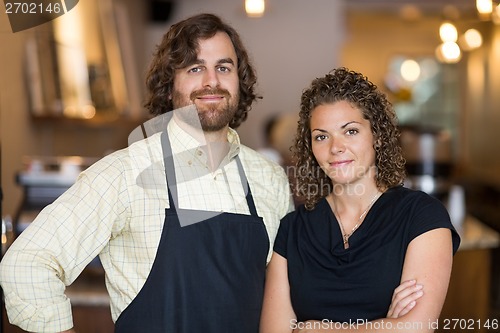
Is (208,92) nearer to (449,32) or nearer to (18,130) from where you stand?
(18,130)

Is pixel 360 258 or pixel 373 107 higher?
pixel 373 107

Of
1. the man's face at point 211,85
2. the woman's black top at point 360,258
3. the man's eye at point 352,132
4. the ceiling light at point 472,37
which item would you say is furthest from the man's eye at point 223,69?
the ceiling light at point 472,37

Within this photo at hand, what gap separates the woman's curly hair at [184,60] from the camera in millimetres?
1975

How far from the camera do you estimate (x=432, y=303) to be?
5.72ft

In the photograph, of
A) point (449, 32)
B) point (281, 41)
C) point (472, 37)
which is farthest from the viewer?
point (472, 37)

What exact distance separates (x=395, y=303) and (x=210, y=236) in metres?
0.50

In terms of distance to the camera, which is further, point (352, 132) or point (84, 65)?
point (84, 65)

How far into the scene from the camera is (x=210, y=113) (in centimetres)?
193

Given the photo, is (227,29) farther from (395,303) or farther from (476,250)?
(476,250)

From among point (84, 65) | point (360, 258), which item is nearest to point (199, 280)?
point (360, 258)

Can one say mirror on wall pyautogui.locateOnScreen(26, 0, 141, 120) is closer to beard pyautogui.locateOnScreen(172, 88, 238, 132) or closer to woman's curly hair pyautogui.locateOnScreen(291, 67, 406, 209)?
beard pyautogui.locateOnScreen(172, 88, 238, 132)

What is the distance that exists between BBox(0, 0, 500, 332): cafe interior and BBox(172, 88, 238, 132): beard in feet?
1.95

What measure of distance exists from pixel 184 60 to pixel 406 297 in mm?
854

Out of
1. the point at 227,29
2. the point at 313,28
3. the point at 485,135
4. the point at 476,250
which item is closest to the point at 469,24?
the point at 485,135
